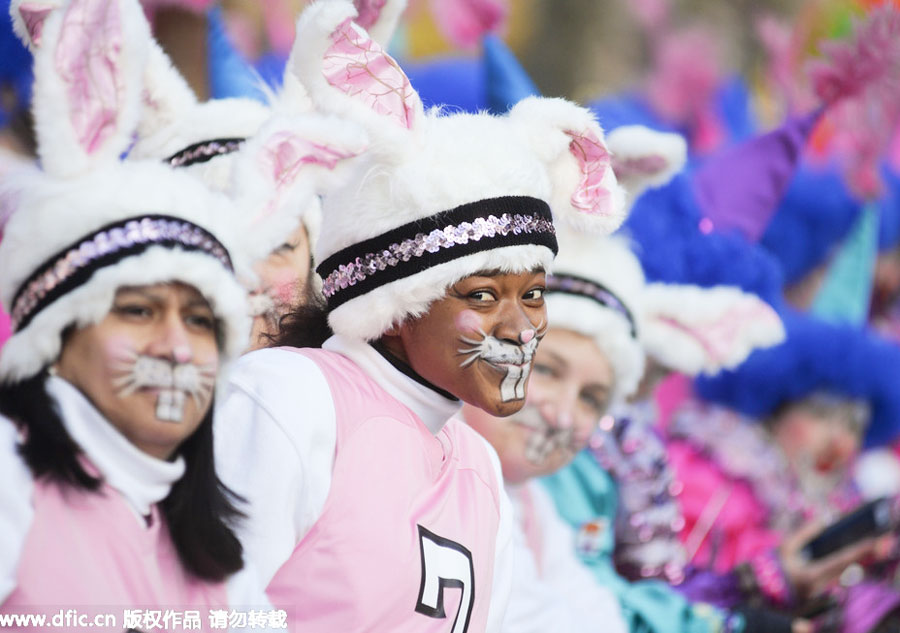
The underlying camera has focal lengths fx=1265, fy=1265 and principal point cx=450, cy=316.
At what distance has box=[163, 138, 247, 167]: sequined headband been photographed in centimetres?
268

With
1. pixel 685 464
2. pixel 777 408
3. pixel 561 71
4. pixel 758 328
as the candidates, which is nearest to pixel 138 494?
pixel 758 328

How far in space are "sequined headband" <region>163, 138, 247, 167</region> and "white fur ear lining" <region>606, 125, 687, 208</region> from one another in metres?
0.94

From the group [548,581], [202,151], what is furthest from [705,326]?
[202,151]

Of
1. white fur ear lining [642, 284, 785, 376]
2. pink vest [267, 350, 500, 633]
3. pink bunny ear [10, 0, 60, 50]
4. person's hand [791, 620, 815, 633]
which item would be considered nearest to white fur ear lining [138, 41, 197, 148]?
pink bunny ear [10, 0, 60, 50]

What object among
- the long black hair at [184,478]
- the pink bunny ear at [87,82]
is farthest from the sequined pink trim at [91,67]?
the long black hair at [184,478]

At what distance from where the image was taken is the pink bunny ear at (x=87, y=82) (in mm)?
1752

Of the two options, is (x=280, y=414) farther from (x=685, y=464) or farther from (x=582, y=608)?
(x=685, y=464)

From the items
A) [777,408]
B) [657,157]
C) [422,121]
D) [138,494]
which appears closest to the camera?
[138,494]

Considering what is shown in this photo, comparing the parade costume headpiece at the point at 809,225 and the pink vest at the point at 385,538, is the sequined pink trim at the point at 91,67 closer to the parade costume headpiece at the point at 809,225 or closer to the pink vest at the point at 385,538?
the pink vest at the point at 385,538

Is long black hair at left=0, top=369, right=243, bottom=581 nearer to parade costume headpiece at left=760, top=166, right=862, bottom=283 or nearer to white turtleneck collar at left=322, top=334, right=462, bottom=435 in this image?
white turtleneck collar at left=322, top=334, right=462, bottom=435

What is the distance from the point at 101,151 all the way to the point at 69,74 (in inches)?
4.5

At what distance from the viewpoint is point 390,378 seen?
7.41 ft

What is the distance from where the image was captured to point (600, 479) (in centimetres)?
387

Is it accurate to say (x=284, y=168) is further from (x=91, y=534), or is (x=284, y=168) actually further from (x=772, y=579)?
(x=772, y=579)
